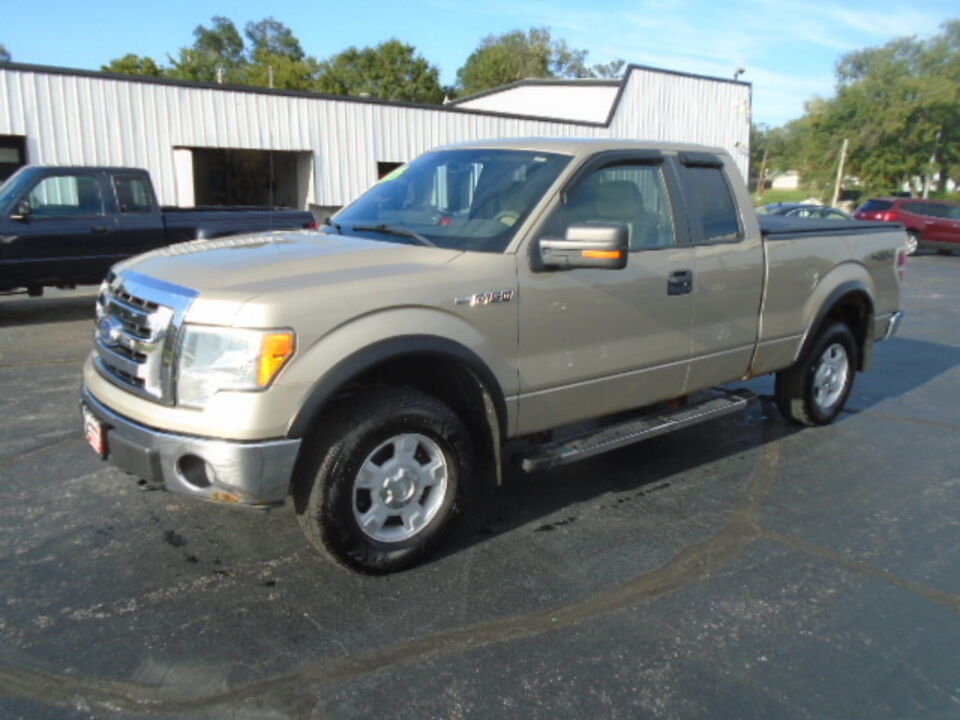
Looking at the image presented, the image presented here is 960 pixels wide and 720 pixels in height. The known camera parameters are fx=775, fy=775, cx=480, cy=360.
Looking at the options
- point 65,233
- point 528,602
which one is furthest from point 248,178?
point 528,602


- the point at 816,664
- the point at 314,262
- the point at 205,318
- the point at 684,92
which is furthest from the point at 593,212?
the point at 684,92

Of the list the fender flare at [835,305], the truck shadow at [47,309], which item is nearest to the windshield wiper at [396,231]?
the fender flare at [835,305]

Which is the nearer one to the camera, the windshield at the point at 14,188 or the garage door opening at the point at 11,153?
the windshield at the point at 14,188

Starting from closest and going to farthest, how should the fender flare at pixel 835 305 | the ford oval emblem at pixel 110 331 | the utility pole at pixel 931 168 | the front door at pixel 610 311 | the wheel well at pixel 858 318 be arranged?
the ford oval emblem at pixel 110 331 → the front door at pixel 610 311 → the fender flare at pixel 835 305 → the wheel well at pixel 858 318 → the utility pole at pixel 931 168

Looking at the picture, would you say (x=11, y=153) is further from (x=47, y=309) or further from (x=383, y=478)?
(x=383, y=478)

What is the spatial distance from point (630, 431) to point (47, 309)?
31.0ft

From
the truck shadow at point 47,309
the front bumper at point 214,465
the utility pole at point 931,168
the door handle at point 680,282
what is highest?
the utility pole at point 931,168

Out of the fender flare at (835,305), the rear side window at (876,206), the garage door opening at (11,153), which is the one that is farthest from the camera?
the rear side window at (876,206)

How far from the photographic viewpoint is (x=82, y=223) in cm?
961

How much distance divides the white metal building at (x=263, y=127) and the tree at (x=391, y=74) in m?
29.0

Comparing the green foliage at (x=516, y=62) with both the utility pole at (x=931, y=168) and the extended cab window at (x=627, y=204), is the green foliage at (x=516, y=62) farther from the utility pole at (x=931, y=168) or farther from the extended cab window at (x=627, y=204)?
the extended cab window at (x=627, y=204)

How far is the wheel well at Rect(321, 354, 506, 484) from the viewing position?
3.54m

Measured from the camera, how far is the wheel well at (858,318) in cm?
588

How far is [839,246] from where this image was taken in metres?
5.57
